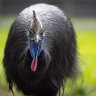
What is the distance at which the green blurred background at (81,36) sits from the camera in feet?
18.5

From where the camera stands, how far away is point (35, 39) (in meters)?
3.86

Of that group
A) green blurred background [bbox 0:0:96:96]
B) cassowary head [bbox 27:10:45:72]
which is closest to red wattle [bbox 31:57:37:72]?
cassowary head [bbox 27:10:45:72]

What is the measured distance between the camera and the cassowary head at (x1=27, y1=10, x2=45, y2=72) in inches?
153

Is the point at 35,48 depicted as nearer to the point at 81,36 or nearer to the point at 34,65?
the point at 34,65

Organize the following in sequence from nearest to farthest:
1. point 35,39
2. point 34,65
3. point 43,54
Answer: point 35,39
point 34,65
point 43,54

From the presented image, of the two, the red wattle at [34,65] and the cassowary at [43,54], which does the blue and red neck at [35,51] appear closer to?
the red wattle at [34,65]

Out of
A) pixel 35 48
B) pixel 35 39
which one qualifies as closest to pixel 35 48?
pixel 35 48

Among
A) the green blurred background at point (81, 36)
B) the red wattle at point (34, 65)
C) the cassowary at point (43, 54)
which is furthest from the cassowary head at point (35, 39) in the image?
the green blurred background at point (81, 36)

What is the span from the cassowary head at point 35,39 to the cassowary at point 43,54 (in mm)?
155

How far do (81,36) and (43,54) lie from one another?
727 cm

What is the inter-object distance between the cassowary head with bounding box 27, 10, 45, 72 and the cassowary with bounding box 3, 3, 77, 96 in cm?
15

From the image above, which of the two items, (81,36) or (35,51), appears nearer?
(35,51)

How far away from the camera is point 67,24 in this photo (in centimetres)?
504

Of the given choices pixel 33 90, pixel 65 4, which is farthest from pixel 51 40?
pixel 65 4
